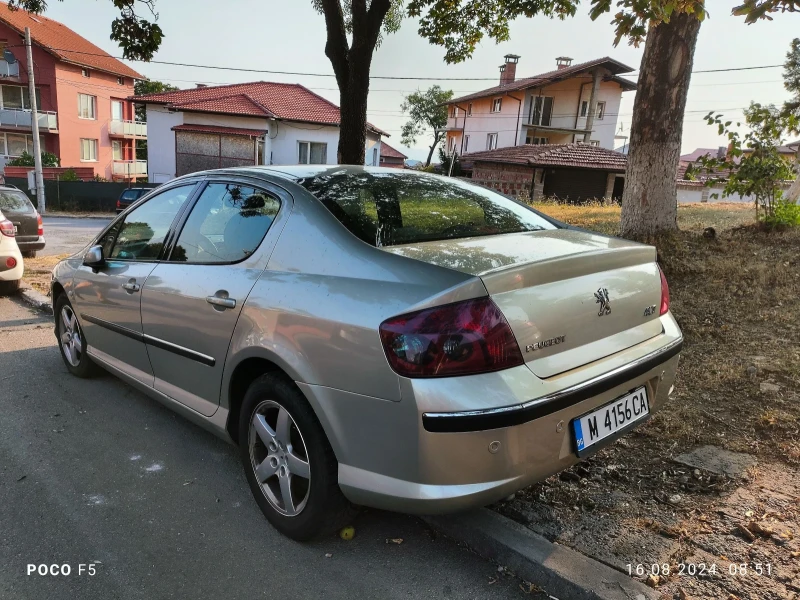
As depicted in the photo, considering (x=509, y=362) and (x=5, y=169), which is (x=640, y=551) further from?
(x=5, y=169)

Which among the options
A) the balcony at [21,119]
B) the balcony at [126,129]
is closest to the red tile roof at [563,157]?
the balcony at [21,119]

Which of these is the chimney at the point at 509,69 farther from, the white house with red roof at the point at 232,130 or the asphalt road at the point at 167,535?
the asphalt road at the point at 167,535

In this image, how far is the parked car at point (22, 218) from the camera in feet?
34.6

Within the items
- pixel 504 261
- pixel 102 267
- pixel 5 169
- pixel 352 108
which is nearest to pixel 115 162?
pixel 5 169

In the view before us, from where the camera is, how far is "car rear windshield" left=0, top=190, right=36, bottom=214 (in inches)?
415

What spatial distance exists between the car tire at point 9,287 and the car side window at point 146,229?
4.49m

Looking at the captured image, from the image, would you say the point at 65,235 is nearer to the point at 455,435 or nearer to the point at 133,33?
the point at 133,33

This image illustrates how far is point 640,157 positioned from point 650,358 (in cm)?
483

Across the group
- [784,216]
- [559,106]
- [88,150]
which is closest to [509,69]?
[559,106]

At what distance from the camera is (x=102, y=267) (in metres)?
3.96

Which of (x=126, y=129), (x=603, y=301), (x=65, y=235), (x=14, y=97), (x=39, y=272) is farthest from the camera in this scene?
(x=126, y=129)

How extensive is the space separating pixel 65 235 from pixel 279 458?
57.6 feet

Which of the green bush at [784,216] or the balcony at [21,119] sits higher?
the balcony at [21,119]

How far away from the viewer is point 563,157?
29172mm
